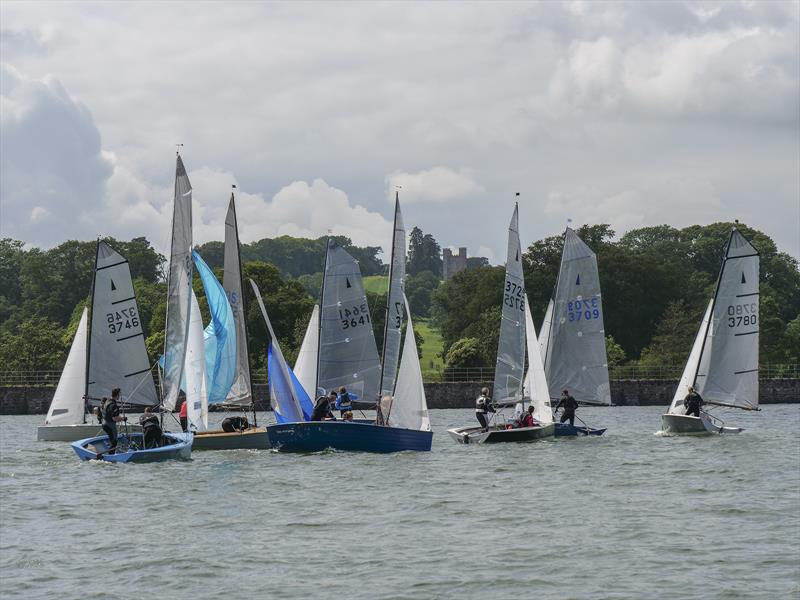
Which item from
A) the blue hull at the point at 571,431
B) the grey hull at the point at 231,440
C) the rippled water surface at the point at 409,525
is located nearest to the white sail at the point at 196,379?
the grey hull at the point at 231,440

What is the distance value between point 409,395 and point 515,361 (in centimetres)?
864

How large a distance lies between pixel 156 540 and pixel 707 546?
31.0 ft

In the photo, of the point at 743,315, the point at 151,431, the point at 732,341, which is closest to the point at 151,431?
the point at 151,431

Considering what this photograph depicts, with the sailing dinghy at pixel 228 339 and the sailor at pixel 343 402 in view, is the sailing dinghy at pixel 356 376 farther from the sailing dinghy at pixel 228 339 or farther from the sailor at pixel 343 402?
the sailing dinghy at pixel 228 339

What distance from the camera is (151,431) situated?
1340 inches

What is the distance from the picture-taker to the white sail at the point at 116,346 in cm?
4397

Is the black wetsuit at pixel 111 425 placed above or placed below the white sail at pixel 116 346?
below

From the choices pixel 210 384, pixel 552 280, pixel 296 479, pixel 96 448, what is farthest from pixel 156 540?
pixel 552 280

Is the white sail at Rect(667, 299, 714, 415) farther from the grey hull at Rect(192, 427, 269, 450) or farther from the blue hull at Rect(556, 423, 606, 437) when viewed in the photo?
the grey hull at Rect(192, 427, 269, 450)

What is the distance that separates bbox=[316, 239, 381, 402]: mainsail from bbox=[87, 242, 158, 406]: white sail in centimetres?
663

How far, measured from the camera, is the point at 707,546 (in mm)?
22719

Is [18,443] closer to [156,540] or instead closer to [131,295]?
[131,295]

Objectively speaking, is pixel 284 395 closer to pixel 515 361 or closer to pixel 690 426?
pixel 515 361

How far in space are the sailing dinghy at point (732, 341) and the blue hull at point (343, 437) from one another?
41.2 feet
